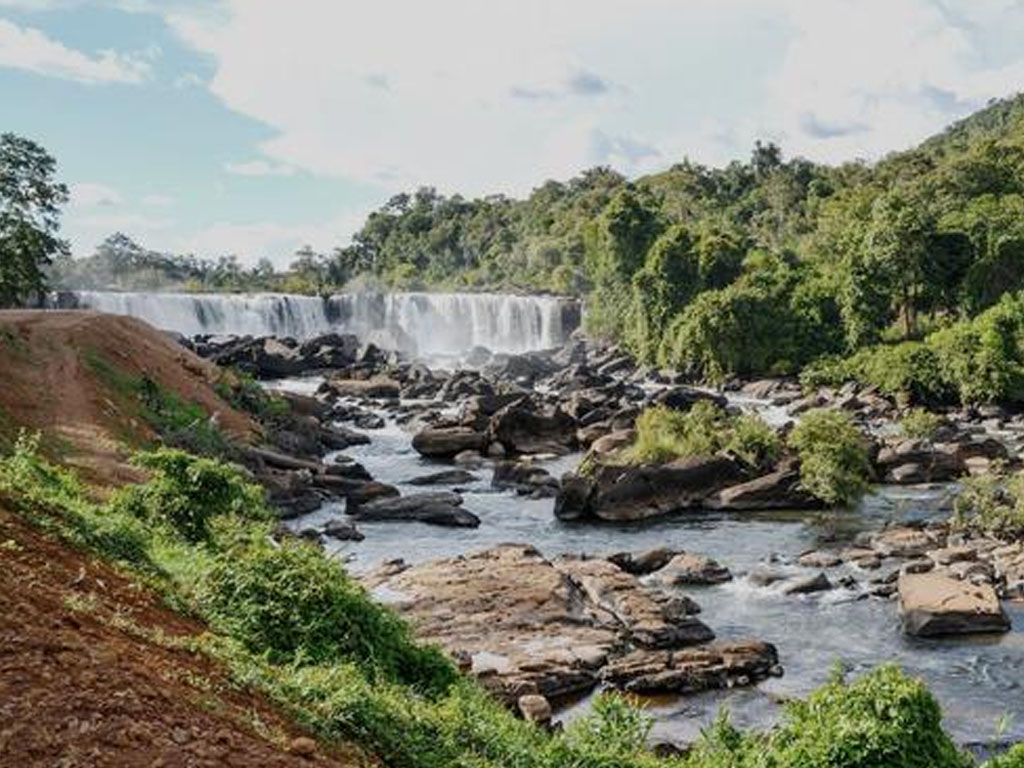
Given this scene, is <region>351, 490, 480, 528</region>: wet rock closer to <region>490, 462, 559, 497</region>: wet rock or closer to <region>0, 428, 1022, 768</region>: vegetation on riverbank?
<region>490, 462, 559, 497</region>: wet rock

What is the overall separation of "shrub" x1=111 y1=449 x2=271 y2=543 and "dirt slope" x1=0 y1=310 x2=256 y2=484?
7683mm

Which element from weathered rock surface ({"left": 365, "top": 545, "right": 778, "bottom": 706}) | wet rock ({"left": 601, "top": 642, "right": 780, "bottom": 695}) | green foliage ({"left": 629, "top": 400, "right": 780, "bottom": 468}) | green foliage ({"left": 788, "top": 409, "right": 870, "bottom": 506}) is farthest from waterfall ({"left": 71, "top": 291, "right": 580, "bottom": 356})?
wet rock ({"left": 601, "top": 642, "right": 780, "bottom": 695})

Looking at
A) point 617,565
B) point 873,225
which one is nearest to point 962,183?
point 873,225

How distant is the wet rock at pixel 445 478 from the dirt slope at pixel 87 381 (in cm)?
647

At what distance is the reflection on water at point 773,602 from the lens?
19906 millimetres

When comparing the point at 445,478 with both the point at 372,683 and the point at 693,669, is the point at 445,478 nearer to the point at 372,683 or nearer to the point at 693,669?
the point at 693,669

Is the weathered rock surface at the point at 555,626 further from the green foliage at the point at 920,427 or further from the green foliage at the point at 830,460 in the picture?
the green foliage at the point at 920,427

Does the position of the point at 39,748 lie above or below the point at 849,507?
above

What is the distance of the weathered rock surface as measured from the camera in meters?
20.9

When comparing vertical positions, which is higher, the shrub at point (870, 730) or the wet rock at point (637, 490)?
the shrub at point (870, 730)

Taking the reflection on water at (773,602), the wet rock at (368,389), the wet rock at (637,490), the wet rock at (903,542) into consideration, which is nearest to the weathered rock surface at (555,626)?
the reflection on water at (773,602)

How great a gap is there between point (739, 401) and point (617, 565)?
117 ft

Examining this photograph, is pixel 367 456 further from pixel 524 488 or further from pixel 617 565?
pixel 617 565

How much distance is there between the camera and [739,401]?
62.7 metres
